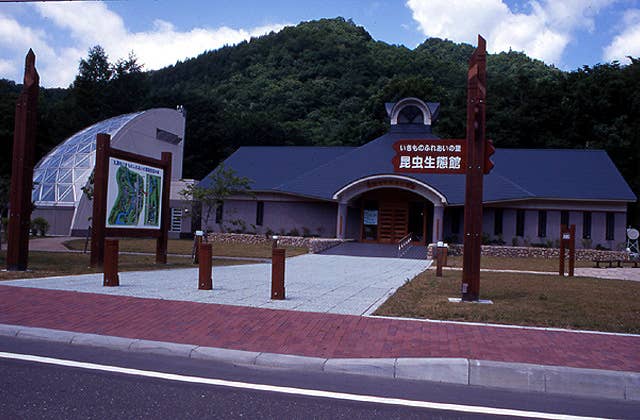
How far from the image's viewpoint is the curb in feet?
21.0

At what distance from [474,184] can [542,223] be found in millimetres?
25477

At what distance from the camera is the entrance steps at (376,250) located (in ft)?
99.0

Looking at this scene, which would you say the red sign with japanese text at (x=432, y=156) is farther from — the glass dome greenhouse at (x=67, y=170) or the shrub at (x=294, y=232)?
the glass dome greenhouse at (x=67, y=170)

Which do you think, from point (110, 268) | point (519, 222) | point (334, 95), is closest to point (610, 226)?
point (519, 222)

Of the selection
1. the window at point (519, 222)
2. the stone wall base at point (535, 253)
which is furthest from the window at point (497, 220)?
the stone wall base at point (535, 253)

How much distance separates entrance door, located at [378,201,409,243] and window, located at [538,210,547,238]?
7.86m

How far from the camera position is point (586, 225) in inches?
1375

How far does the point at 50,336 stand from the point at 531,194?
31000mm

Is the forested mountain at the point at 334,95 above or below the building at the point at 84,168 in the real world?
above

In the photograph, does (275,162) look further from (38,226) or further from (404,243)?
(38,226)

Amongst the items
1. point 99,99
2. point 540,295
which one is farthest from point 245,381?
point 99,99

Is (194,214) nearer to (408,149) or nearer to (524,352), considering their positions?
(408,149)

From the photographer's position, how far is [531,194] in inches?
1357

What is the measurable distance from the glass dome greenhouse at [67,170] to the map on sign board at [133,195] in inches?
867
